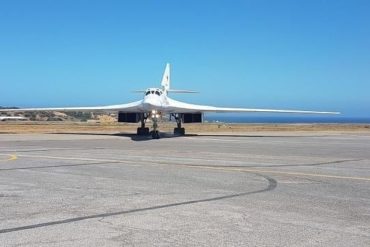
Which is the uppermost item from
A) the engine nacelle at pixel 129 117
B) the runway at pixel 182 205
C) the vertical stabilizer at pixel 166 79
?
the vertical stabilizer at pixel 166 79

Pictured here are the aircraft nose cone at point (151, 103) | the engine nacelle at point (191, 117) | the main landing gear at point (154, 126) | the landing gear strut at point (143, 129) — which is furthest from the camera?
the engine nacelle at point (191, 117)

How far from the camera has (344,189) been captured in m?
10.2

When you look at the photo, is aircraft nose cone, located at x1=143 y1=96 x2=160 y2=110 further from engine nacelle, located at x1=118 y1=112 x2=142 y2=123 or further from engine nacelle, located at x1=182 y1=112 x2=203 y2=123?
engine nacelle, located at x1=182 y1=112 x2=203 y2=123

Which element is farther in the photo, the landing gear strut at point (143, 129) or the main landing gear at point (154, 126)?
the landing gear strut at point (143, 129)

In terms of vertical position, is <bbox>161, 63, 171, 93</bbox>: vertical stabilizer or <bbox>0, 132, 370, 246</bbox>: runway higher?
<bbox>161, 63, 171, 93</bbox>: vertical stabilizer

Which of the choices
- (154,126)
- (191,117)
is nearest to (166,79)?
(191,117)

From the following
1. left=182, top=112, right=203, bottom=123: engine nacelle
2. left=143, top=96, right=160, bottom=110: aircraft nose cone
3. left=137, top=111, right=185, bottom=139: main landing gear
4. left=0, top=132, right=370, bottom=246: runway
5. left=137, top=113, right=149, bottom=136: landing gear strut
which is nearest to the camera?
left=0, top=132, right=370, bottom=246: runway

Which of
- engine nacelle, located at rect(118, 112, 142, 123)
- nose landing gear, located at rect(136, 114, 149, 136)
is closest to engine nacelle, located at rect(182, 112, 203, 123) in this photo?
nose landing gear, located at rect(136, 114, 149, 136)

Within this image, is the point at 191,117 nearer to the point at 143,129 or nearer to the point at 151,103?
the point at 143,129

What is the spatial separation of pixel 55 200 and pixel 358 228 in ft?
15.0

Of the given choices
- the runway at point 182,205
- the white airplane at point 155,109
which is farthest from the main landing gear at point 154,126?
the runway at point 182,205

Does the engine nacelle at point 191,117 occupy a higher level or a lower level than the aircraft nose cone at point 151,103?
lower

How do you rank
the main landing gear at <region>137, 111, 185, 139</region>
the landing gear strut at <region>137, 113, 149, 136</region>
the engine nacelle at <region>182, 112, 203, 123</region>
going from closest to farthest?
the main landing gear at <region>137, 111, 185, 139</region> → the landing gear strut at <region>137, 113, 149, 136</region> → the engine nacelle at <region>182, 112, 203, 123</region>

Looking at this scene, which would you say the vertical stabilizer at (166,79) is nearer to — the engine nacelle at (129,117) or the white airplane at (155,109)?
the white airplane at (155,109)
